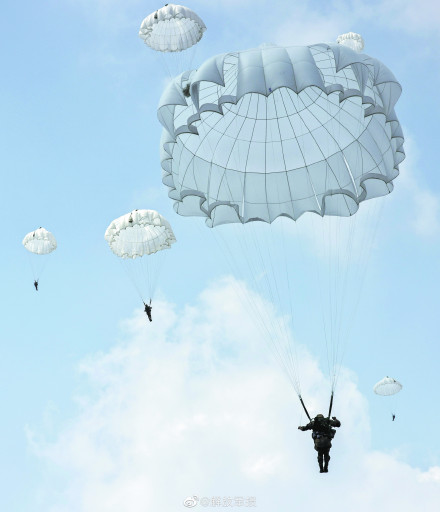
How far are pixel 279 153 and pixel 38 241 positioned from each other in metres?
17.8

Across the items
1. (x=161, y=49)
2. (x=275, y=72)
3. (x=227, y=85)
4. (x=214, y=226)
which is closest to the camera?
(x=275, y=72)

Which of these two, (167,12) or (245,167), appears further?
(167,12)

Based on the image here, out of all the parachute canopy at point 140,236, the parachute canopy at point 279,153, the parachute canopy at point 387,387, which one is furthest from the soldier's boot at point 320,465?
the parachute canopy at point 387,387

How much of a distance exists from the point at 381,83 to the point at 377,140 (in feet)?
9.28

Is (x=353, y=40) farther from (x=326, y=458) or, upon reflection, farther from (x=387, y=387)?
(x=387, y=387)

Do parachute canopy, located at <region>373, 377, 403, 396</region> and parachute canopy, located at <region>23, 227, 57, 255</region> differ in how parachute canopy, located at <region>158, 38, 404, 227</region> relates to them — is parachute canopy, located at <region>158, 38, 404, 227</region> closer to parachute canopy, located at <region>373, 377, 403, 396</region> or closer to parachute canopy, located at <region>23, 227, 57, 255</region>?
parachute canopy, located at <region>23, 227, 57, 255</region>

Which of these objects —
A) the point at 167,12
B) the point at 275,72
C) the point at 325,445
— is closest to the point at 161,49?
the point at 167,12

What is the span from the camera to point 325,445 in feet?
70.2

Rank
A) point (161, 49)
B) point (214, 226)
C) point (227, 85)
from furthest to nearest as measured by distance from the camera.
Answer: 1. point (161, 49)
2. point (214, 226)
3. point (227, 85)

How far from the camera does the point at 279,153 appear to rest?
81.9 feet

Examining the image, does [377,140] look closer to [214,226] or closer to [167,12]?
[214,226]

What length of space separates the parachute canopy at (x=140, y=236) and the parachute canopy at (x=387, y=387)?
13695mm

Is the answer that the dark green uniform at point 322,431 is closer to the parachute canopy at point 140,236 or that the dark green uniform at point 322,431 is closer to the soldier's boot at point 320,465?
the soldier's boot at point 320,465

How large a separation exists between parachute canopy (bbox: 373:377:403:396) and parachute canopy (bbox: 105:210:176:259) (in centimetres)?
1369
